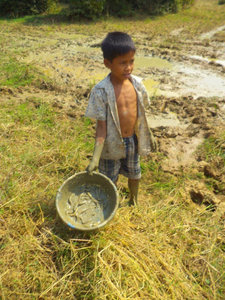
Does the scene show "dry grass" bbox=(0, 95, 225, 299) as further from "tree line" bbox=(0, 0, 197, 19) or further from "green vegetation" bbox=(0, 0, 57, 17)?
"green vegetation" bbox=(0, 0, 57, 17)

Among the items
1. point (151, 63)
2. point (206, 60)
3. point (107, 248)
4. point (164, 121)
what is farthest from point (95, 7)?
point (107, 248)

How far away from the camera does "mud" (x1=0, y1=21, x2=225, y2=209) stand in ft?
12.9

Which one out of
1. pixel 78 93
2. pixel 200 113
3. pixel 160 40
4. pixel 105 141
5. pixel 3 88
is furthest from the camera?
pixel 160 40

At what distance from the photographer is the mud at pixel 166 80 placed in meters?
3.95

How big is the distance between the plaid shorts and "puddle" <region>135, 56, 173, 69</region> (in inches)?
198

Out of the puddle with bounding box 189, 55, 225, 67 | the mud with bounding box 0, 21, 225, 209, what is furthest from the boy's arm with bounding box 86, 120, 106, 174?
the puddle with bounding box 189, 55, 225, 67

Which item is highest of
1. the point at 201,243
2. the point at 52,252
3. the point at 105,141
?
the point at 105,141

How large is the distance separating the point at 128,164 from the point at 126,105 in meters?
0.59

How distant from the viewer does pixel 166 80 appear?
19.3ft

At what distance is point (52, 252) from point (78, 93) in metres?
3.86

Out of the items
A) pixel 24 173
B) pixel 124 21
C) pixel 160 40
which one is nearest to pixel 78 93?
pixel 24 173

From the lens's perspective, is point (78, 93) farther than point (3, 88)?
Yes

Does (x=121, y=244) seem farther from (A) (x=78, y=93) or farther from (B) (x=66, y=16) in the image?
(B) (x=66, y=16)

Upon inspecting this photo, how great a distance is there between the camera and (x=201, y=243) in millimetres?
2189
